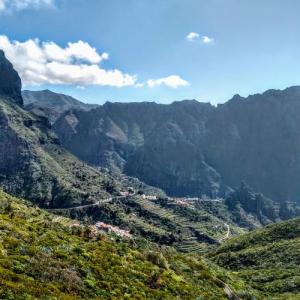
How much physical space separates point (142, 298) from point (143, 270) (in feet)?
22.7

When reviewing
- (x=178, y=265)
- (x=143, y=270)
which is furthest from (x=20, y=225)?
(x=178, y=265)

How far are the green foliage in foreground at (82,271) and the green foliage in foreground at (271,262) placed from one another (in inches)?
935

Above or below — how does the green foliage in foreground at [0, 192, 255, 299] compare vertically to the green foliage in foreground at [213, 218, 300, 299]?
above

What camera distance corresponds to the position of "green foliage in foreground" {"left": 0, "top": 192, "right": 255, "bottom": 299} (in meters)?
30.9

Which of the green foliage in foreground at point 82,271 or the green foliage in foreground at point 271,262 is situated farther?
A: the green foliage in foreground at point 271,262

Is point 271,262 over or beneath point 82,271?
beneath

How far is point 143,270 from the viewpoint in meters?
44.2

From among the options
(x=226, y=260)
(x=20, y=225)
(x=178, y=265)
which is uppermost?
(x=20, y=225)

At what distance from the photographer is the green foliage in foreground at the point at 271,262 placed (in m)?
74.6

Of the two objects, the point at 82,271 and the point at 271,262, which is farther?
the point at 271,262

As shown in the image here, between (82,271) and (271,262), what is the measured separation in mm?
67717

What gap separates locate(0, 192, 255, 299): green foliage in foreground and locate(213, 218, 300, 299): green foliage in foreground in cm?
2374

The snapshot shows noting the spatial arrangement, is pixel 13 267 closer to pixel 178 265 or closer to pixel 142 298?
pixel 142 298

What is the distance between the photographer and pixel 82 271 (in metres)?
37.2
